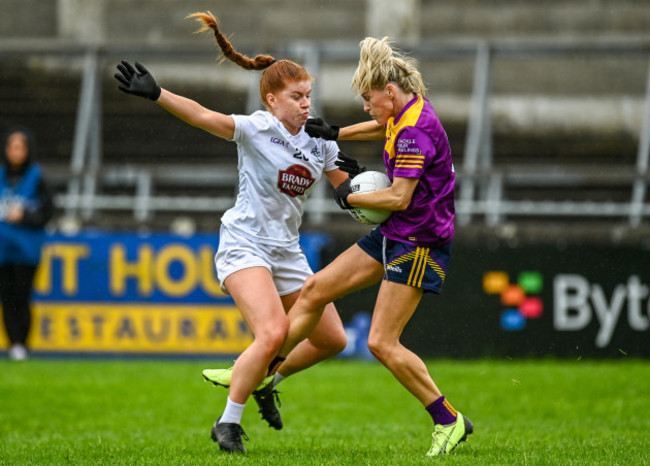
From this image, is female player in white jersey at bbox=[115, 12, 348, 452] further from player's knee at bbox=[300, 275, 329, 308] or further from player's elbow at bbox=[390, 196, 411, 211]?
player's elbow at bbox=[390, 196, 411, 211]

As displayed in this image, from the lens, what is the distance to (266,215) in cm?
716

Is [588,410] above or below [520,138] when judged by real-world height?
below

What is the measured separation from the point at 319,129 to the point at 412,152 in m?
0.64

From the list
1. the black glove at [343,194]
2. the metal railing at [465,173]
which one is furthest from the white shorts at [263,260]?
the metal railing at [465,173]

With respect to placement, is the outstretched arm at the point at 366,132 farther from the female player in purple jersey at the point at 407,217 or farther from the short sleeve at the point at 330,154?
the female player in purple jersey at the point at 407,217

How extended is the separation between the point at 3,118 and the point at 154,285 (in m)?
5.18

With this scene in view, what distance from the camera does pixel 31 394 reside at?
10586 millimetres

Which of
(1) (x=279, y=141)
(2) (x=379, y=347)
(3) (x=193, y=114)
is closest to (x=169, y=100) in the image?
(3) (x=193, y=114)

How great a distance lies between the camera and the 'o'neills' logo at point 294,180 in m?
7.08

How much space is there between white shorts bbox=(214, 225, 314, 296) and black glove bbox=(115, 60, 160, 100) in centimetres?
105

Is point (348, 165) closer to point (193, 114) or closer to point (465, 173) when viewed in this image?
point (193, 114)

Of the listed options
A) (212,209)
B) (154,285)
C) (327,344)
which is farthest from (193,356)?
(327,344)

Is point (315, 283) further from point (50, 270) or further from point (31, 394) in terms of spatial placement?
point (50, 270)

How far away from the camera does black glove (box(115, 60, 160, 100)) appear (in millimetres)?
6520
